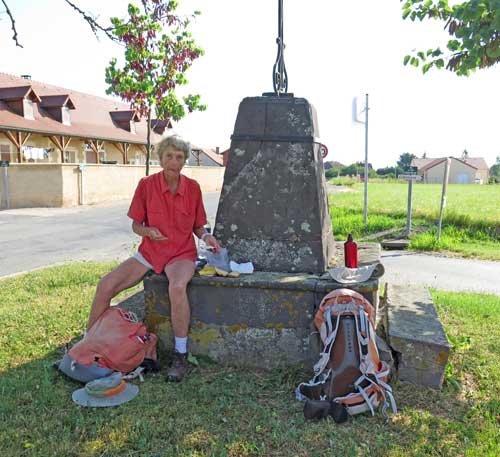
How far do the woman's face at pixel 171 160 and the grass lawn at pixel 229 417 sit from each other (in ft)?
4.99

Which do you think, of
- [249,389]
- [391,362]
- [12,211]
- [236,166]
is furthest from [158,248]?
[12,211]

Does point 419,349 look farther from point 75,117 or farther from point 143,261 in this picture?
point 75,117

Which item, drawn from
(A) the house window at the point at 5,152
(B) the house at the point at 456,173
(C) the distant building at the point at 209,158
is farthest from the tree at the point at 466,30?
(B) the house at the point at 456,173

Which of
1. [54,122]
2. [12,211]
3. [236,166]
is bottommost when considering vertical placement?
[12,211]

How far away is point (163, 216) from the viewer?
376 cm

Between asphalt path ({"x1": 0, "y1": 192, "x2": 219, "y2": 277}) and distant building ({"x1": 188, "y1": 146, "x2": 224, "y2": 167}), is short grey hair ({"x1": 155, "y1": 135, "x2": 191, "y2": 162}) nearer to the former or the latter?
asphalt path ({"x1": 0, "y1": 192, "x2": 219, "y2": 277})

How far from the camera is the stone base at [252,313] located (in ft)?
11.9

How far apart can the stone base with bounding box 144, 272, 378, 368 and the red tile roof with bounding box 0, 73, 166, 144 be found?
21.2 m

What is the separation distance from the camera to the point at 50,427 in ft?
9.28

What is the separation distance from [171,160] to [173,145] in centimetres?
12

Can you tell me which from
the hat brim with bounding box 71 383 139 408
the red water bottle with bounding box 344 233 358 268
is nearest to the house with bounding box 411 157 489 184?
the red water bottle with bounding box 344 233 358 268

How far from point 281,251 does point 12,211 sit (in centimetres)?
1733

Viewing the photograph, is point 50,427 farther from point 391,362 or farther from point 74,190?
point 74,190

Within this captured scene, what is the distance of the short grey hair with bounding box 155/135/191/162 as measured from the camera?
378 centimetres
